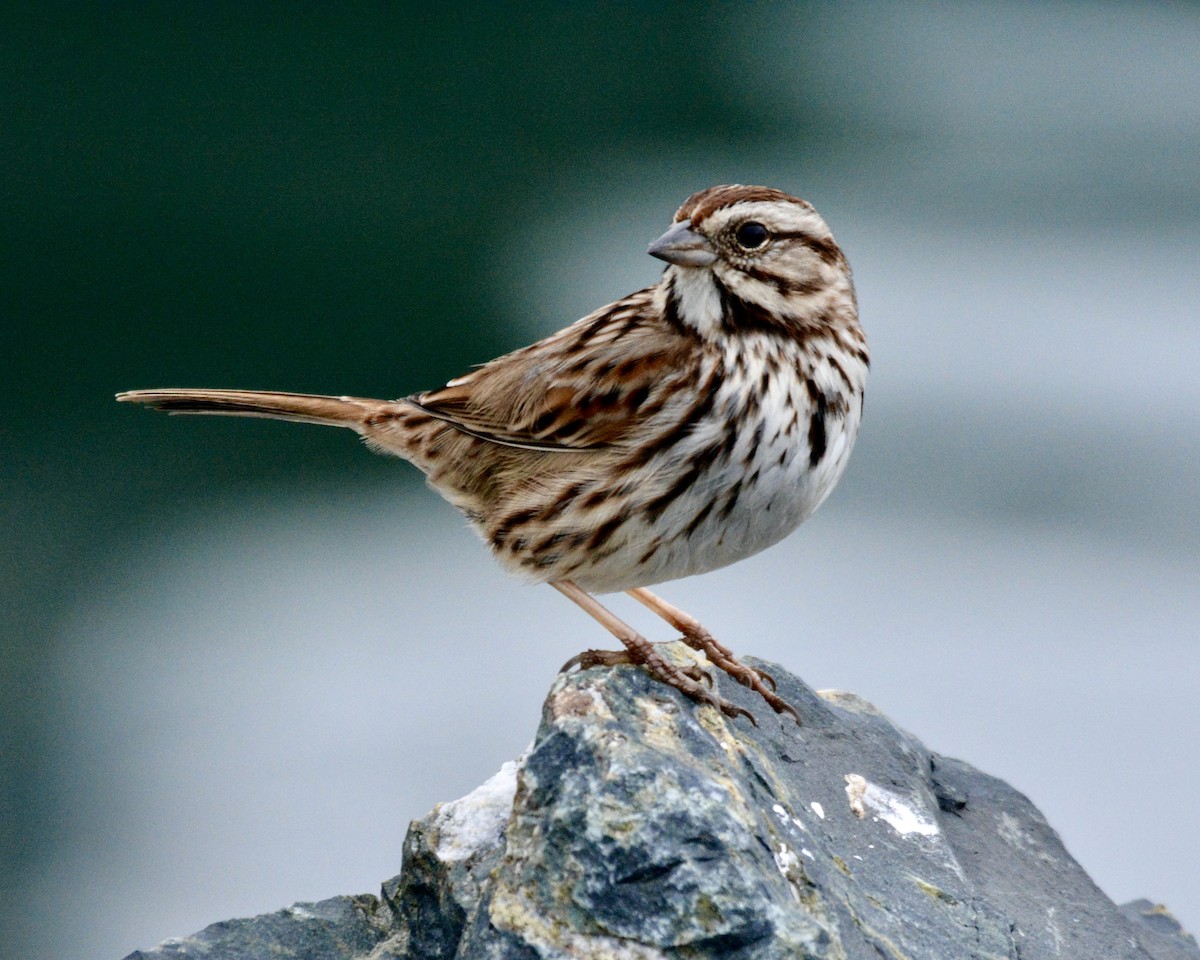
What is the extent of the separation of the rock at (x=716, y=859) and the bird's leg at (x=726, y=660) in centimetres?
3

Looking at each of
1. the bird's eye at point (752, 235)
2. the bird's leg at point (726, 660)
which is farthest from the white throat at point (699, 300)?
the bird's leg at point (726, 660)

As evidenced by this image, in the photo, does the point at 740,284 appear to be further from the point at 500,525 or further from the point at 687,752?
the point at 687,752

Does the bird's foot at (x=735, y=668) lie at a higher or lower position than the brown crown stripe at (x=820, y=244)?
lower

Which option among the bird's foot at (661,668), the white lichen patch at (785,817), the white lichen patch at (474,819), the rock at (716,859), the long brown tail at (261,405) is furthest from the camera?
the long brown tail at (261,405)

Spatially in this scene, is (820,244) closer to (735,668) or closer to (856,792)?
(735,668)

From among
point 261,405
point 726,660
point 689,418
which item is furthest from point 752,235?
point 261,405

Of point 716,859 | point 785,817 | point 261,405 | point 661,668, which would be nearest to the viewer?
point 716,859

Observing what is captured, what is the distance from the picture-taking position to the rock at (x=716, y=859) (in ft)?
8.57

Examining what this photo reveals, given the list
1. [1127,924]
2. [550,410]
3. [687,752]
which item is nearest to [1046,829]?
[1127,924]

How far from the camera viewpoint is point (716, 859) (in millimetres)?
2631

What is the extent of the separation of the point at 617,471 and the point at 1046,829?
1.46 metres

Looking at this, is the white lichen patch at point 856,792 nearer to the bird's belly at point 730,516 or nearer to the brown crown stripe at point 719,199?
the bird's belly at point 730,516

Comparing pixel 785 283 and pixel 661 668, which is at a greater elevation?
pixel 785 283

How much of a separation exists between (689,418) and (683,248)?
0.40 metres
